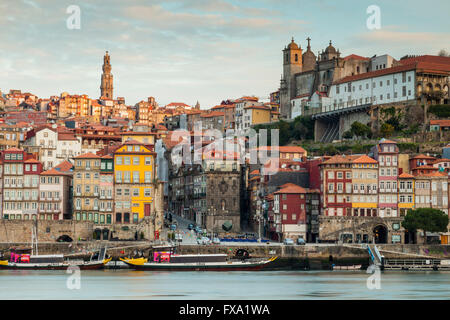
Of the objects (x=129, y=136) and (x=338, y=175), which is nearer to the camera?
(x=338, y=175)

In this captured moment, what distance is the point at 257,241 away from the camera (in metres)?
101

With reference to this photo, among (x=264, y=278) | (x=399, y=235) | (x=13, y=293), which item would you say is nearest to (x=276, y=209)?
(x=399, y=235)

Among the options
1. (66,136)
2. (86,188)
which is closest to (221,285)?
(86,188)

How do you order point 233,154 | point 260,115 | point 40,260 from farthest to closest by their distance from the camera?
1. point 260,115
2. point 233,154
3. point 40,260

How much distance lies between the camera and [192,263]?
9250 cm

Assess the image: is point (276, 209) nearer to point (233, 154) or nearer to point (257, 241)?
point (257, 241)

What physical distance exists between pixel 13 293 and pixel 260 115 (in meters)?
103

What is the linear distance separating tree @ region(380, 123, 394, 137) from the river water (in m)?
38.0

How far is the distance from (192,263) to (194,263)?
209mm

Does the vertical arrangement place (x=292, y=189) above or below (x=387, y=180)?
below

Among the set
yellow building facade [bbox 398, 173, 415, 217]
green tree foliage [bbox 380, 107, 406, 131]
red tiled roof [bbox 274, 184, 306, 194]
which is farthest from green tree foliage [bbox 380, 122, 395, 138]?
red tiled roof [bbox 274, 184, 306, 194]

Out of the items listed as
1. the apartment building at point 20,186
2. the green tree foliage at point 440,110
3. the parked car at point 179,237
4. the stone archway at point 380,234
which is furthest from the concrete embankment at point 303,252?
the green tree foliage at point 440,110

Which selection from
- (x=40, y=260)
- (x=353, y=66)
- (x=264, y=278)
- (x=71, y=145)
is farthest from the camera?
(x=353, y=66)

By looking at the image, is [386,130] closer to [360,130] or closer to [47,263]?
[360,130]
